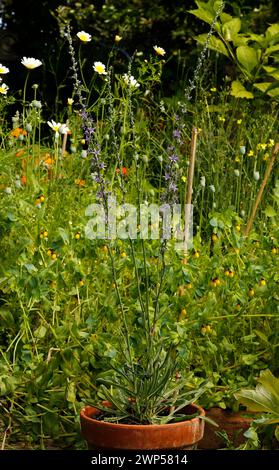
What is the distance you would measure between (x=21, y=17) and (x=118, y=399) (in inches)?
308

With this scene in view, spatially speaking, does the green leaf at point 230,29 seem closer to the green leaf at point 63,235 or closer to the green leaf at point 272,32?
the green leaf at point 272,32

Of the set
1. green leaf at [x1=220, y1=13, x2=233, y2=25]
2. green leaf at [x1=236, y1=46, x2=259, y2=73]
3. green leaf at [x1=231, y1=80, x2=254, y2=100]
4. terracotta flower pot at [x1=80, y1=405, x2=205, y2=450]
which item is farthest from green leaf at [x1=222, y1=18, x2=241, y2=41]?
terracotta flower pot at [x1=80, y1=405, x2=205, y2=450]

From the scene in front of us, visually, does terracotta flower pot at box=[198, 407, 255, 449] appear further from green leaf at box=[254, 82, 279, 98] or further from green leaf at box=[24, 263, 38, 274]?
green leaf at box=[254, 82, 279, 98]

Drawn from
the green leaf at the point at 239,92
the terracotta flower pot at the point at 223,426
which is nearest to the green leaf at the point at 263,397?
the terracotta flower pot at the point at 223,426

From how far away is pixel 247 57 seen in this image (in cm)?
559

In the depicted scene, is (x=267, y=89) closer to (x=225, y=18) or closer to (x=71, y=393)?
(x=225, y=18)

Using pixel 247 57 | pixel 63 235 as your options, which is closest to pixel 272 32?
pixel 247 57

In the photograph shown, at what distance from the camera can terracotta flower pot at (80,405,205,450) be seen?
2527mm

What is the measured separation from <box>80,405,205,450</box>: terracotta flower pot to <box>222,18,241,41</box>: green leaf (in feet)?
11.9

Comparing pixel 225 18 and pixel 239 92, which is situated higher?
pixel 225 18

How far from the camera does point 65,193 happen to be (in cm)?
420

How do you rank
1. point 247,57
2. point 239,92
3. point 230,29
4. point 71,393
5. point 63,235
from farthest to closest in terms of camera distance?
1. point 230,29
2. point 247,57
3. point 239,92
4. point 63,235
5. point 71,393

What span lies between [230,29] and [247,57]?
10.2 inches

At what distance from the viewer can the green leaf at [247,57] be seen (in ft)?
18.2
